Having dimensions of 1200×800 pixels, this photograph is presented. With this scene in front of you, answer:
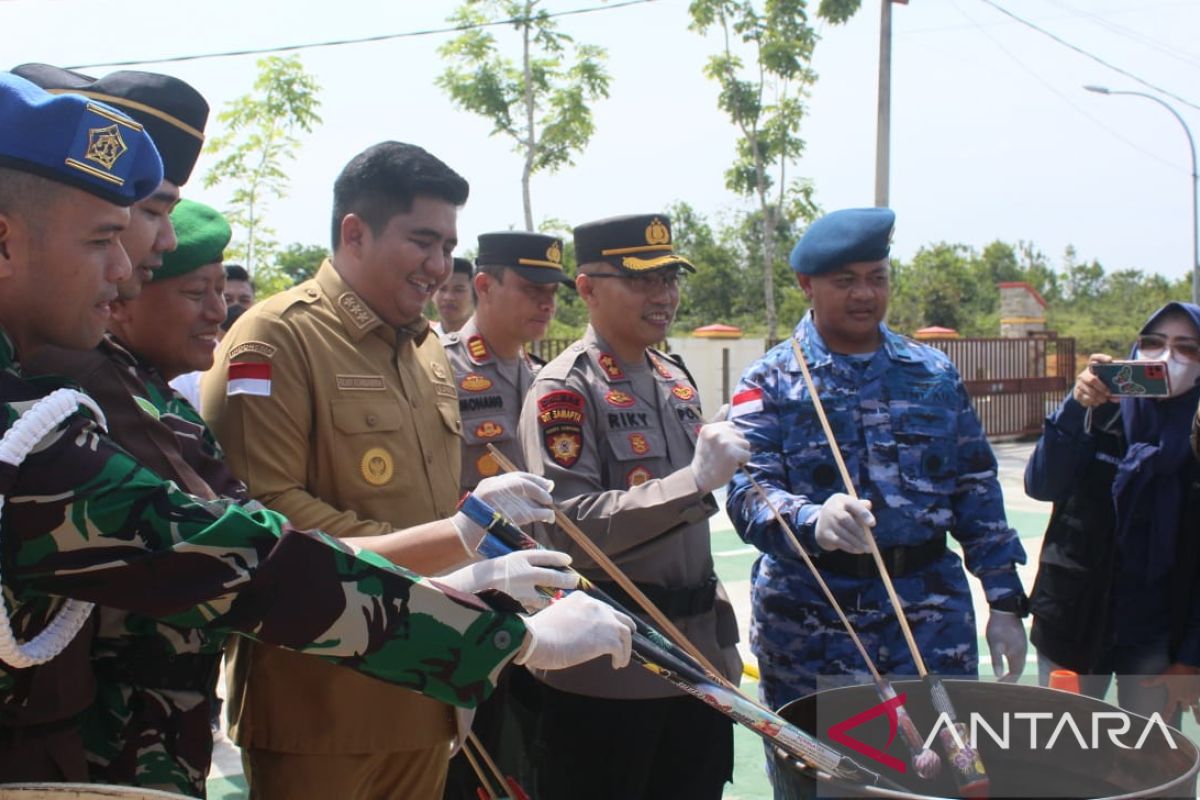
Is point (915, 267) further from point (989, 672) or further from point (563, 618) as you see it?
point (563, 618)

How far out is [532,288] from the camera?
4.08 metres

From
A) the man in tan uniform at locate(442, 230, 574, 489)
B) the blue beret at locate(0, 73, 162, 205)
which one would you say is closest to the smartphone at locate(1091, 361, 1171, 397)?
the man in tan uniform at locate(442, 230, 574, 489)

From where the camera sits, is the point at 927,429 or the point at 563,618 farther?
the point at 927,429

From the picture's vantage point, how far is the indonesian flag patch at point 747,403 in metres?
2.74

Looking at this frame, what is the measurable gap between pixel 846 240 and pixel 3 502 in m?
2.14

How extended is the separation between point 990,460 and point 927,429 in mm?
213

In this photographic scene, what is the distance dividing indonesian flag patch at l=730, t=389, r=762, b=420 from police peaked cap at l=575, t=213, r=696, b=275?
0.50m

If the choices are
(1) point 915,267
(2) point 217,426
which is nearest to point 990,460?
(2) point 217,426

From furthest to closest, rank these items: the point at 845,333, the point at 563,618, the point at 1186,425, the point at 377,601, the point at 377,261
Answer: the point at 1186,425 → the point at 845,333 → the point at 377,261 → the point at 563,618 → the point at 377,601

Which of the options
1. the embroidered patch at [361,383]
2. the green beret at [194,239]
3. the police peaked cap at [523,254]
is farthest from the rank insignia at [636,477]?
the police peaked cap at [523,254]

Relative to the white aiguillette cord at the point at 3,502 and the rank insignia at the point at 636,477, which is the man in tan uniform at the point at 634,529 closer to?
the rank insignia at the point at 636,477

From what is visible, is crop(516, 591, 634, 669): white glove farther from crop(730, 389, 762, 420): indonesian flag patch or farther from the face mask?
the face mask

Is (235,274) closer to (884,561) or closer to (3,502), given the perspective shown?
(884,561)

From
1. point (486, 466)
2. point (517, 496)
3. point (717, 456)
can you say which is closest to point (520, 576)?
point (517, 496)
